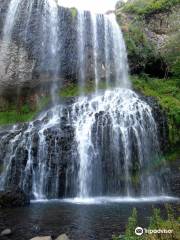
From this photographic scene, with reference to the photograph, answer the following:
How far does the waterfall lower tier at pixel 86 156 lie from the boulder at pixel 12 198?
2.70 metres

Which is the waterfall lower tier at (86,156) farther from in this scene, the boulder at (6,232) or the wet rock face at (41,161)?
the boulder at (6,232)

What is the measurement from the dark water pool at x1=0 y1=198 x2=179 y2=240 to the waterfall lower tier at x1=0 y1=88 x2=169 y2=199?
9.20ft

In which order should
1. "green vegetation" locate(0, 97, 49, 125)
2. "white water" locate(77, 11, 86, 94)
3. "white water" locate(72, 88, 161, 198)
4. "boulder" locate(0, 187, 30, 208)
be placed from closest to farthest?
1. "boulder" locate(0, 187, 30, 208)
2. "white water" locate(72, 88, 161, 198)
3. "green vegetation" locate(0, 97, 49, 125)
4. "white water" locate(77, 11, 86, 94)

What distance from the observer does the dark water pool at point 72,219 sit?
1072 cm

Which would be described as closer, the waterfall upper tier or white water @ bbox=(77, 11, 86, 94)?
the waterfall upper tier

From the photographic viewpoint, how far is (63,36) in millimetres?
27969

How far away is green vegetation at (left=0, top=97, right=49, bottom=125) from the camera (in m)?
25.7

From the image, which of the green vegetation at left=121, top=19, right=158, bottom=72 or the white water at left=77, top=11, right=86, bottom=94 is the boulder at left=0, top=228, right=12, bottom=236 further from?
the green vegetation at left=121, top=19, right=158, bottom=72

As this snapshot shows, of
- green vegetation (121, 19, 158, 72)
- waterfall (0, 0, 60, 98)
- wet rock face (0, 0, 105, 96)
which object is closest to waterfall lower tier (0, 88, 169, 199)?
wet rock face (0, 0, 105, 96)

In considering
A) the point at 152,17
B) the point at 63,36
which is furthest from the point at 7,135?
the point at 152,17

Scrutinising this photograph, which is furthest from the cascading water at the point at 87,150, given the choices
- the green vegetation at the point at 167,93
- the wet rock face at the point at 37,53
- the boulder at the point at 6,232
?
the boulder at the point at 6,232

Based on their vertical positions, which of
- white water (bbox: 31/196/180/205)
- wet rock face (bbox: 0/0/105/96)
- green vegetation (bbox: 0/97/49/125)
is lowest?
white water (bbox: 31/196/180/205)

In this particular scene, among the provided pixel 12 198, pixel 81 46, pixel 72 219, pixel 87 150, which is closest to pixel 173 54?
pixel 81 46

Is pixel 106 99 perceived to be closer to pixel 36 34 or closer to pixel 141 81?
pixel 141 81
